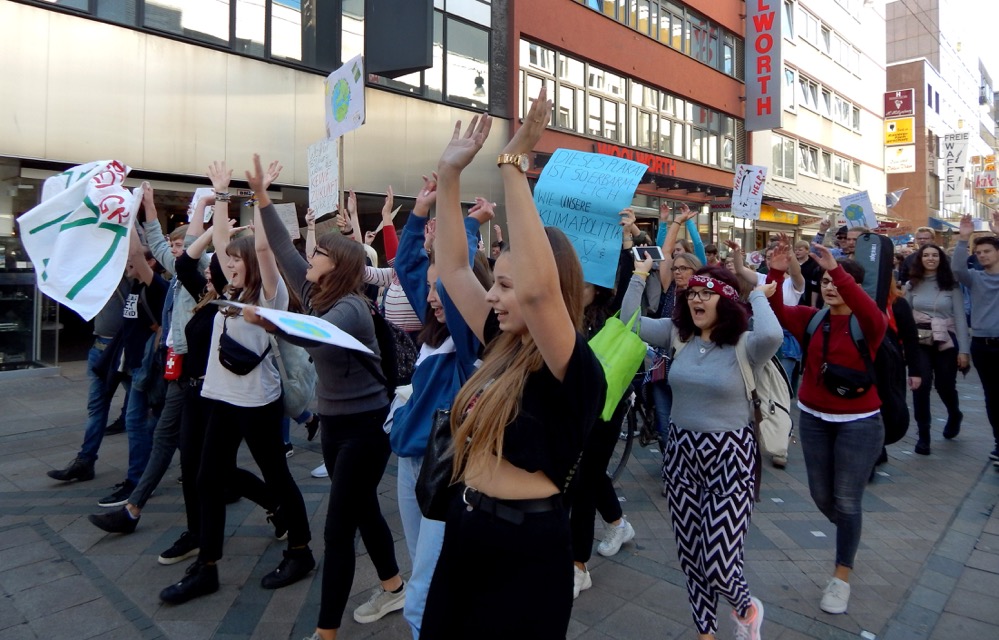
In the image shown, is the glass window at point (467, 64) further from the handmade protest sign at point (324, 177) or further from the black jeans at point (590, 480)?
the black jeans at point (590, 480)

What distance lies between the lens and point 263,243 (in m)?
3.63

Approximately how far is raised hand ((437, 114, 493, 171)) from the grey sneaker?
2.32m

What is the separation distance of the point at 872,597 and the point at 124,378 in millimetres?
5471

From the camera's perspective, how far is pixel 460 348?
2631 mm

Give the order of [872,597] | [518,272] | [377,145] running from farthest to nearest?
[377,145]
[872,597]
[518,272]

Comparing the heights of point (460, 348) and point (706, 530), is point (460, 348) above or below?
Answer: above

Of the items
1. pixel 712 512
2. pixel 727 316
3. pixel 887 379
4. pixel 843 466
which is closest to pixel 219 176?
pixel 727 316

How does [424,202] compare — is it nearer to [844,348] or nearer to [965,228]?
[844,348]

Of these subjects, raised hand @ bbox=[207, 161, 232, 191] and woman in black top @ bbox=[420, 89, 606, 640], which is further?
raised hand @ bbox=[207, 161, 232, 191]

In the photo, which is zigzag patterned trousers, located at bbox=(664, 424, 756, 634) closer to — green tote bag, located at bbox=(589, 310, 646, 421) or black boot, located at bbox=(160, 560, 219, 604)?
green tote bag, located at bbox=(589, 310, 646, 421)

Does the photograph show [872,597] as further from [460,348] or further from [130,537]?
[130,537]

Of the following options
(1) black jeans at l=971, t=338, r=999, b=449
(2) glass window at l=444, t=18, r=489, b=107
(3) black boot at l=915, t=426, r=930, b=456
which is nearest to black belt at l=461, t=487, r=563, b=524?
(1) black jeans at l=971, t=338, r=999, b=449

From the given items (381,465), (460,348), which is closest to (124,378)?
(381,465)

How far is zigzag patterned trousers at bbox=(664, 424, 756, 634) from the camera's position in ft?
10.1
